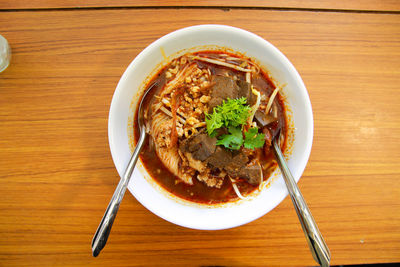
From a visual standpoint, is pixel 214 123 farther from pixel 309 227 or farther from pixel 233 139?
pixel 309 227

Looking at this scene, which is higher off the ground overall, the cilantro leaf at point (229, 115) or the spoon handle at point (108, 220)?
the cilantro leaf at point (229, 115)

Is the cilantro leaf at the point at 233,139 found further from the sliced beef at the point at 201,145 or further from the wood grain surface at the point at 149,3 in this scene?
the wood grain surface at the point at 149,3

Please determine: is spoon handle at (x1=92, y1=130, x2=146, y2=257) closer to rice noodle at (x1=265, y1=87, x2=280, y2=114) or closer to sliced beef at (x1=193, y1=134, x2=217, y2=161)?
sliced beef at (x1=193, y1=134, x2=217, y2=161)

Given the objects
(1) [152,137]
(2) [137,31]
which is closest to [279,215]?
(1) [152,137]

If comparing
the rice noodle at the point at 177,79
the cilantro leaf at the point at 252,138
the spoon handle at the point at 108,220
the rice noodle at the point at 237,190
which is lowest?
the rice noodle at the point at 237,190

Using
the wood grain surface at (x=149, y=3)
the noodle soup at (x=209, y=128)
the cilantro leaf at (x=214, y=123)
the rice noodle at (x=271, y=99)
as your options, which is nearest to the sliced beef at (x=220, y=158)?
the noodle soup at (x=209, y=128)

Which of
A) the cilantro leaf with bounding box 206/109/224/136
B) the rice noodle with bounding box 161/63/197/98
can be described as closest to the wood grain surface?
the rice noodle with bounding box 161/63/197/98
